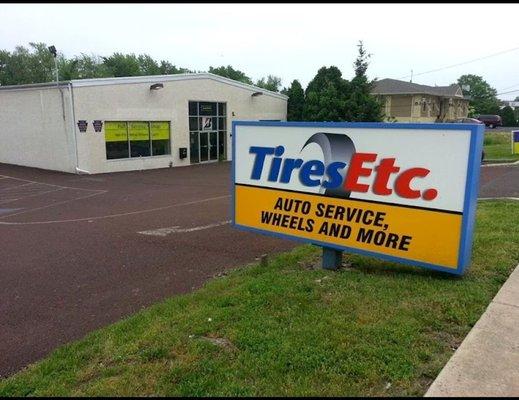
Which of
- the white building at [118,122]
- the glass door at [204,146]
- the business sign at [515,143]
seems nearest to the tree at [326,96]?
the white building at [118,122]

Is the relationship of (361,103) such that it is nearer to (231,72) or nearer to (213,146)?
(213,146)

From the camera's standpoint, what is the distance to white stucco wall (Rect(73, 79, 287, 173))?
21719 mm

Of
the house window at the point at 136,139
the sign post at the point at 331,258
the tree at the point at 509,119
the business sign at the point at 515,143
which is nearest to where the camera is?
the sign post at the point at 331,258

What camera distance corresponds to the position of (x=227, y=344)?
3951mm

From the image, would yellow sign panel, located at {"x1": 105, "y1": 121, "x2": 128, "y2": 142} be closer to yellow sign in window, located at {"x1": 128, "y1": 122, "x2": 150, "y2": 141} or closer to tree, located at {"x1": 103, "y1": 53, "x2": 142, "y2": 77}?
yellow sign in window, located at {"x1": 128, "y1": 122, "x2": 150, "y2": 141}

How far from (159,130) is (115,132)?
290cm

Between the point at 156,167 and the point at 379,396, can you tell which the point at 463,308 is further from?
the point at 156,167

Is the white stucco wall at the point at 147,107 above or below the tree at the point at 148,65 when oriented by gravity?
below

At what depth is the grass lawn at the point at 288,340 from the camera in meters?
3.30

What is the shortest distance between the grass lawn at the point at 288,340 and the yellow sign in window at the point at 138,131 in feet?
64.4

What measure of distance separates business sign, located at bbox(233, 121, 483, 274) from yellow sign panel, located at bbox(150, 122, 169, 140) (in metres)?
19.1

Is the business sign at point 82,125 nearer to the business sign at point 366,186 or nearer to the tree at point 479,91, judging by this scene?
the business sign at point 366,186

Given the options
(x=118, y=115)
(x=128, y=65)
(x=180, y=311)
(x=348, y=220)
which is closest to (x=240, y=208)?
(x=348, y=220)

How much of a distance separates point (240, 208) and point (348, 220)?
1.87 m
